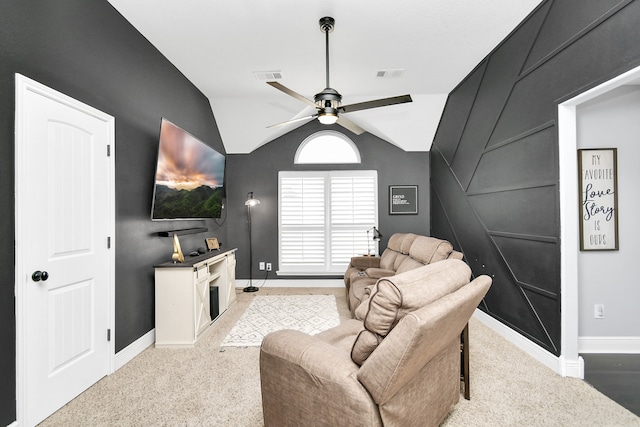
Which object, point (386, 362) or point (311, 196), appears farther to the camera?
point (311, 196)

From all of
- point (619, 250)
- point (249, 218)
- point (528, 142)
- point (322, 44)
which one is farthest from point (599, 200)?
point (249, 218)

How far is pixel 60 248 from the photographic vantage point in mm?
2150

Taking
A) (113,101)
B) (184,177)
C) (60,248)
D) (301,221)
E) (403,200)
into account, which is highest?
(113,101)

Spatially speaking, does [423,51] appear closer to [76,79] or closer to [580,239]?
[580,239]

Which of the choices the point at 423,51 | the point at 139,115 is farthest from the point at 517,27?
the point at 139,115

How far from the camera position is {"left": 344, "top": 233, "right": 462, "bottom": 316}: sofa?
3.34 m

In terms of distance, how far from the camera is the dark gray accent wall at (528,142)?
216 cm

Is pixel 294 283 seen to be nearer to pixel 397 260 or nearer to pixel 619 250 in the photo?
pixel 397 260

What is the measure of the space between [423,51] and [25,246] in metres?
3.95

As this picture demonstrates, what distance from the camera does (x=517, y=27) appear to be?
9.82 feet

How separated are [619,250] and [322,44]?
11.6 feet

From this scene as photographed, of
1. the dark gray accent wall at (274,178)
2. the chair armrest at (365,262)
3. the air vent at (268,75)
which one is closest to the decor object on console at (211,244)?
the dark gray accent wall at (274,178)

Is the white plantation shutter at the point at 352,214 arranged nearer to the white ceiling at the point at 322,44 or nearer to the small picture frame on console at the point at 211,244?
the white ceiling at the point at 322,44

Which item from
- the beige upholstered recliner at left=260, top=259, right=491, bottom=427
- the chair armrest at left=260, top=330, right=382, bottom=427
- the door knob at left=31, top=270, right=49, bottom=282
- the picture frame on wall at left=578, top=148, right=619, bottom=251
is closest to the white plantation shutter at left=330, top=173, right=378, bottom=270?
the picture frame on wall at left=578, top=148, right=619, bottom=251
